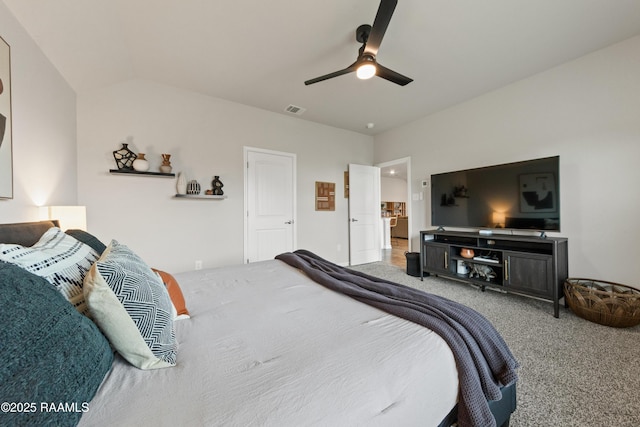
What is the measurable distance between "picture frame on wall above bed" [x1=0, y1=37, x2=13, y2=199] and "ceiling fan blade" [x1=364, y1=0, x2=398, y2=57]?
2.40m

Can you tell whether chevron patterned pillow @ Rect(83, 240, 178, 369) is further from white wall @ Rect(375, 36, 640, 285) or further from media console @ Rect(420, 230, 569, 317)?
white wall @ Rect(375, 36, 640, 285)

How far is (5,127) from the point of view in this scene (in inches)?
59.7

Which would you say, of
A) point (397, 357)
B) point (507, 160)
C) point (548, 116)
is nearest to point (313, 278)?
point (397, 357)

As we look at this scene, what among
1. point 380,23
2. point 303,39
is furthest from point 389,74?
point 303,39

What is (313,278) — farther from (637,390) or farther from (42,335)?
(637,390)

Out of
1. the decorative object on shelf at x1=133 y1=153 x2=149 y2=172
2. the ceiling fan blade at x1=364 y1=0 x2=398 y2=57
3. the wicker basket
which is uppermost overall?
the ceiling fan blade at x1=364 y1=0 x2=398 y2=57

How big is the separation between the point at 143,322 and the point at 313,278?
1.11m

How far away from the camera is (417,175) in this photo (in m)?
4.38

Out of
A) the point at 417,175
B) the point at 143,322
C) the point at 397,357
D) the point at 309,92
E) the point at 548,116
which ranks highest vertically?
the point at 309,92

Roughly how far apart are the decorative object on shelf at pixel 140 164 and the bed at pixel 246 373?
1815 millimetres

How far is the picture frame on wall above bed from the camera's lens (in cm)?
149

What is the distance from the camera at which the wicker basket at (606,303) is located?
2.14m

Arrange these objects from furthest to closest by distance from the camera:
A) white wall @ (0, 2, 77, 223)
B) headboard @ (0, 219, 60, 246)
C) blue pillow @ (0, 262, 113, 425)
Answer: white wall @ (0, 2, 77, 223)
headboard @ (0, 219, 60, 246)
blue pillow @ (0, 262, 113, 425)

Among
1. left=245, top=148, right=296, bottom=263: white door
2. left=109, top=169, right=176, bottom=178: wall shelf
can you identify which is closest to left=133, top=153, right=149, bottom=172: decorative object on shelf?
left=109, top=169, right=176, bottom=178: wall shelf
